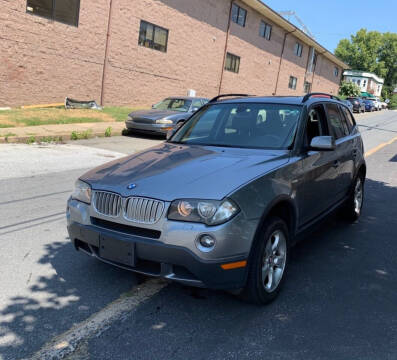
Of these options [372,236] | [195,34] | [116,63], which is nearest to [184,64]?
[195,34]

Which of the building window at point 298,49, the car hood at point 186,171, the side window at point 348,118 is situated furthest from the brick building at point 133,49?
the car hood at point 186,171

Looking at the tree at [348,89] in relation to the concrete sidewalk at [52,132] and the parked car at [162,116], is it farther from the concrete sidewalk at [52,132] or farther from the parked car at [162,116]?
the concrete sidewalk at [52,132]

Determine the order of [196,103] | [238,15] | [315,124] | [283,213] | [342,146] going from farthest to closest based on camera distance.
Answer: [238,15] < [196,103] < [342,146] < [315,124] < [283,213]

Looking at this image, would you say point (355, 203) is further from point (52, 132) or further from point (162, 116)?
point (52, 132)

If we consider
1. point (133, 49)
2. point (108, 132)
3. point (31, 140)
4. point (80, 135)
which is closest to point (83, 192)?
point (31, 140)

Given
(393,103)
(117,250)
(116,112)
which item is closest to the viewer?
(117,250)

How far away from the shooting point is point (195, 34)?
24438 millimetres

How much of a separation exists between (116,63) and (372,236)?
16683mm

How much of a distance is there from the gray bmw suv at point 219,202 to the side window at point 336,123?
51 cm

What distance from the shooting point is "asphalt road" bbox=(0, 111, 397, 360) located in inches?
113

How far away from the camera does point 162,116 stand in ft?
46.3

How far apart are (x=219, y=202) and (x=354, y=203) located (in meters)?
3.58

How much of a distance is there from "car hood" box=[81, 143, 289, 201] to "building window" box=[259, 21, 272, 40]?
30.2 m

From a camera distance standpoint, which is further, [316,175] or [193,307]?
[316,175]
